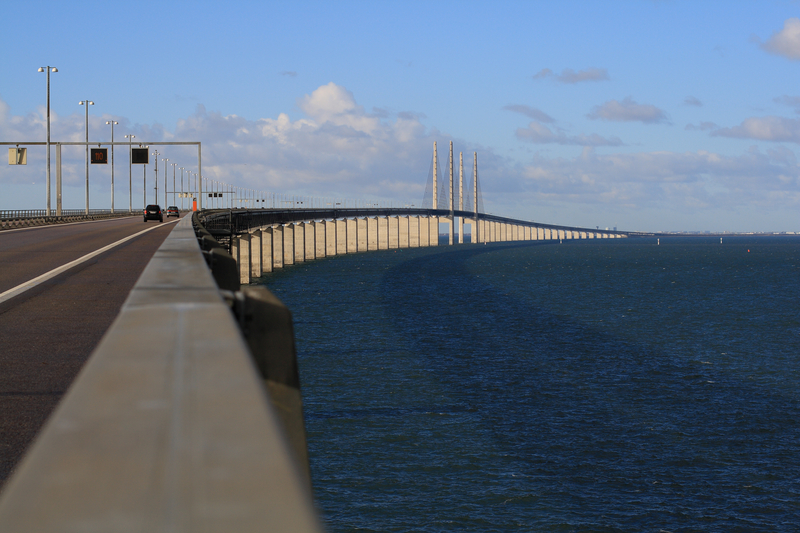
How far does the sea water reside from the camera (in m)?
20.8

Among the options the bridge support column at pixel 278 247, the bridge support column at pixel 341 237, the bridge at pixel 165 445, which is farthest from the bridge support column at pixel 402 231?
the bridge at pixel 165 445

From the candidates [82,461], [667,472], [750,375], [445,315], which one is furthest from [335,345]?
[82,461]

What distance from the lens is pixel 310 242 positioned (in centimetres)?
14500

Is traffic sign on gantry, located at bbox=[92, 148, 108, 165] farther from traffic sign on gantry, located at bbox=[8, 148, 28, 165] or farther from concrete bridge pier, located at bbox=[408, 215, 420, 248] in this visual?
concrete bridge pier, located at bbox=[408, 215, 420, 248]

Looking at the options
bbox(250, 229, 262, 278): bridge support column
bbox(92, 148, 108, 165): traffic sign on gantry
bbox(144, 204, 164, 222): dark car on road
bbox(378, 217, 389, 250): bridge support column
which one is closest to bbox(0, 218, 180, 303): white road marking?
bbox(92, 148, 108, 165): traffic sign on gantry

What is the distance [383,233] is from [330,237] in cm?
3112

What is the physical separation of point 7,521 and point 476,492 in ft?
68.3

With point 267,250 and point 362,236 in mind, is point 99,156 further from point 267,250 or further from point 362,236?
point 362,236

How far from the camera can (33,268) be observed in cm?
Answer: 2444

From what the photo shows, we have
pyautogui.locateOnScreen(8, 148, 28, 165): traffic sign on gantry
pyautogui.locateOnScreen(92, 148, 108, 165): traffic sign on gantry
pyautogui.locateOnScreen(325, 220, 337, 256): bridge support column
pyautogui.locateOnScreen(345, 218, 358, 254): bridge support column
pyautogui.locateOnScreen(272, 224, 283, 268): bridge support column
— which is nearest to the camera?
pyautogui.locateOnScreen(8, 148, 28, 165): traffic sign on gantry

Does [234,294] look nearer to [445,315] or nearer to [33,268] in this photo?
[33,268]

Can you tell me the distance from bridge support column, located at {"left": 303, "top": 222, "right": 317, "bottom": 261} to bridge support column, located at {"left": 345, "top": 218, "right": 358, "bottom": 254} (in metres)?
23.4

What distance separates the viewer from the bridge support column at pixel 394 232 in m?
192

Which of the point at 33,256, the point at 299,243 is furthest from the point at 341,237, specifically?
the point at 33,256
